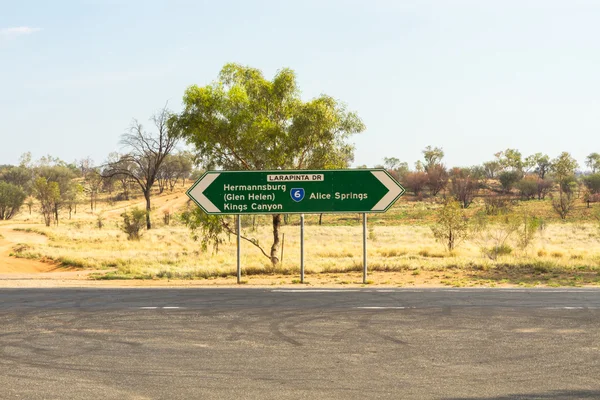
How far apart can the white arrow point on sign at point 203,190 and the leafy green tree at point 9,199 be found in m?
64.5

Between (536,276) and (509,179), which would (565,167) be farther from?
(536,276)

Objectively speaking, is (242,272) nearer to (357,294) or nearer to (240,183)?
(240,183)

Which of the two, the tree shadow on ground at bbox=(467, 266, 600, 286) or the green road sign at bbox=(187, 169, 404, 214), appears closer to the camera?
the green road sign at bbox=(187, 169, 404, 214)

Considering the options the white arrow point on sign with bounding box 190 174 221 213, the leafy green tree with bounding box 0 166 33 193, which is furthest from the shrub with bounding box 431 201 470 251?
the leafy green tree with bounding box 0 166 33 193

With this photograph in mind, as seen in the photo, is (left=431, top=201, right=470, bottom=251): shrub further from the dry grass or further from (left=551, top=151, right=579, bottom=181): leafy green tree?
(left=551, top=151, right=579, bottom=181): leafy green tree

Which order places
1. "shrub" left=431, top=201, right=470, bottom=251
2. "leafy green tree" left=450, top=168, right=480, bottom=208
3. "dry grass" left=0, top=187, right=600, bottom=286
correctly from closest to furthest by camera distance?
"dry grass" left=0, top=187, right=600, bottom=286 < "shrub" left=431, top=201, right=470, bottom=251 < "leafy green tree" left=450, top=168, right=480, bottom=208

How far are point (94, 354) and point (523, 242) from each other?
A: 1229 inches

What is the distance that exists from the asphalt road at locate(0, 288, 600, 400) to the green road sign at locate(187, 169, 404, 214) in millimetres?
4680

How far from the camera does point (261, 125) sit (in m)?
22.2

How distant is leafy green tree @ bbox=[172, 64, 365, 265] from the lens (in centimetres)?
2228

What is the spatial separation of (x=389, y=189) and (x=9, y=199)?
224 feet

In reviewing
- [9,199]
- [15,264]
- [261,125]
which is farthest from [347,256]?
[9,199]

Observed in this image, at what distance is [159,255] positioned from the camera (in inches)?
1358

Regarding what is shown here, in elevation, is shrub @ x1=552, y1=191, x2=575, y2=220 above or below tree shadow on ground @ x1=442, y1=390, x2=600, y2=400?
above
